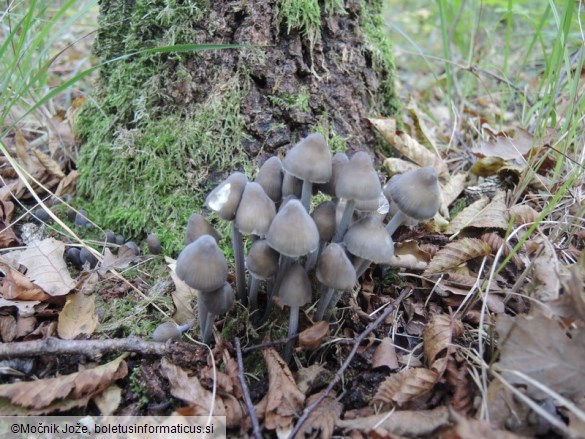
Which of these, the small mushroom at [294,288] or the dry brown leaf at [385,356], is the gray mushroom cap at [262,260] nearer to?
the small mushroom at [294,288]

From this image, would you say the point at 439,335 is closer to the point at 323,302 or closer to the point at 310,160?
the point at 323,302

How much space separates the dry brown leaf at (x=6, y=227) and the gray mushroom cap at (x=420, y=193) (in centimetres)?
240

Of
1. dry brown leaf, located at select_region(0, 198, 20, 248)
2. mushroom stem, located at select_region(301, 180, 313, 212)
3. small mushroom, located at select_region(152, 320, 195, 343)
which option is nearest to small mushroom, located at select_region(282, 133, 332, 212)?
mushroom stem, located at select_region(301, 180, 313, 212)

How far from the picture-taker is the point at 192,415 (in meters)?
1.85

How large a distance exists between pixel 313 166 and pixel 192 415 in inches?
44.6

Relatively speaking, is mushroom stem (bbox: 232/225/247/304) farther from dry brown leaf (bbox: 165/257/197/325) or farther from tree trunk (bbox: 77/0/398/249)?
tree trunk (bbox: 77/0/398/249)

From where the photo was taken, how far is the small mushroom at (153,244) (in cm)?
277

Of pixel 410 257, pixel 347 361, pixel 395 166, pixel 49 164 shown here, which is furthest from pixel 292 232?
pixel 49 164

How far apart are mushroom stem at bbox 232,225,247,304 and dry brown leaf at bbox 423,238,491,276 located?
997 millimetres

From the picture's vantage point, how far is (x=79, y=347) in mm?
2072

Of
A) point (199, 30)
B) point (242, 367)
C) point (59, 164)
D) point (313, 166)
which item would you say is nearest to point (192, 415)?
point (242, 367)

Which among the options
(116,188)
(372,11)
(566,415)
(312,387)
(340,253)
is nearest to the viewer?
(566,415)

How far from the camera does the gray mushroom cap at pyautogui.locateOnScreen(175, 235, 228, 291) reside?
1865 millimetres

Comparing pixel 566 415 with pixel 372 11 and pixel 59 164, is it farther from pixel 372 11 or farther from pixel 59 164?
pixel 59 164
